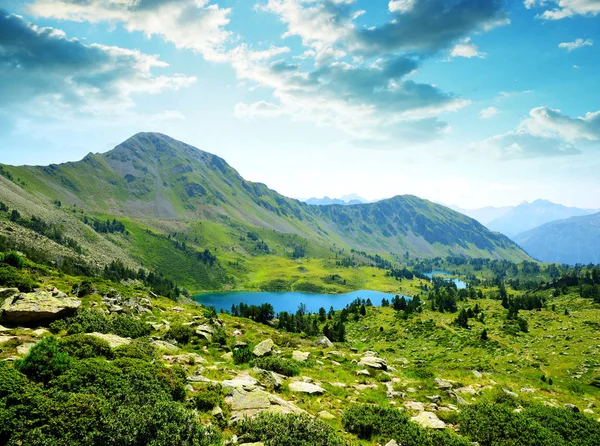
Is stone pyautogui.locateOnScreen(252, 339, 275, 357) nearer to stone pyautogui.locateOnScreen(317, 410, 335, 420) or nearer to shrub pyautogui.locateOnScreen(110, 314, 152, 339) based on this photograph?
shrub pyautogui.locateOnScreen(110, 314, 152, 339)

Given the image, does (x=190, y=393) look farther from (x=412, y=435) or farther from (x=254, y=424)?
(x=412, y=435)

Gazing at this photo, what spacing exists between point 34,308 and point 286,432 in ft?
77.5

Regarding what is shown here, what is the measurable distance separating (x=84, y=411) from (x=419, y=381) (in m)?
27.5

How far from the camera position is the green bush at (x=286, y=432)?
12312mm

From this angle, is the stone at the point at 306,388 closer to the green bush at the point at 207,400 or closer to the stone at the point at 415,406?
the green bush at the point at 207,400

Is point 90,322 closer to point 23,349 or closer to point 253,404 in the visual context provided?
point 23,349

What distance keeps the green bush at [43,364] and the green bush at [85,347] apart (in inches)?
97.6

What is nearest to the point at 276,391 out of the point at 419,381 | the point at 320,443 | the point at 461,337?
the point at 320,443

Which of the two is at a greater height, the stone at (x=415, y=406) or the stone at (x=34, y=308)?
the stone at (x=34, y=308)

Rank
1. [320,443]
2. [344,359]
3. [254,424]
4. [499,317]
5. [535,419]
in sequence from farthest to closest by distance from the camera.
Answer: [499,317], [344,359], [535,419], [254,424], [320,443]

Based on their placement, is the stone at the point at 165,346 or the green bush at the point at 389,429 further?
the stone at the point at 165,346

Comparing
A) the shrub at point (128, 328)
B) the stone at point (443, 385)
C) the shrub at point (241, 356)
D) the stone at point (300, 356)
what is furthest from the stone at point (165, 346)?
the stone at point (443, 385)

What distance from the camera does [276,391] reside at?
20328 millimetres

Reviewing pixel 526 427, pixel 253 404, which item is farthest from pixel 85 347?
pixel 526 427
